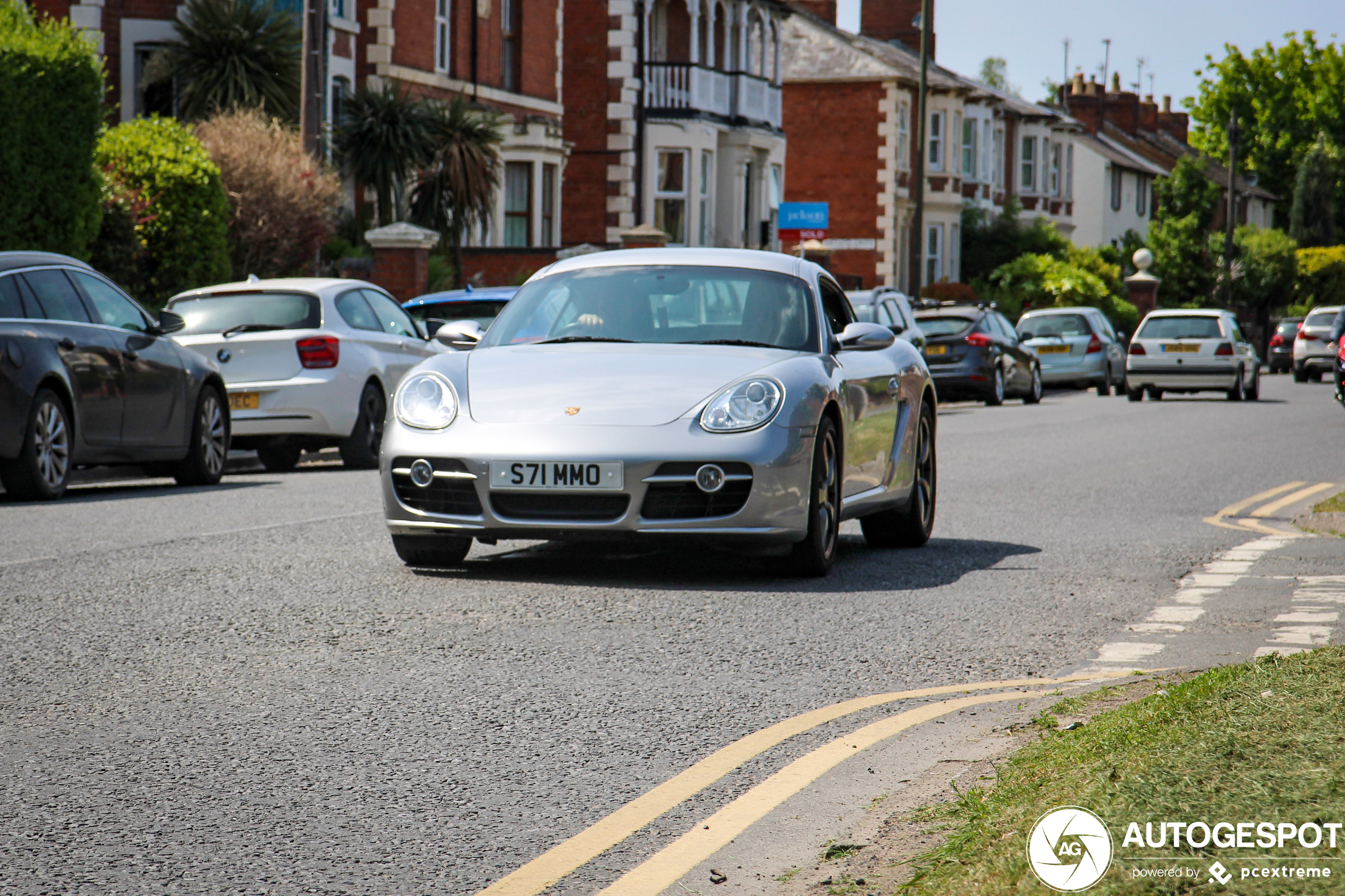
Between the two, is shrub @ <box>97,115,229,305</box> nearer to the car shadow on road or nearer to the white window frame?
the car shadow on road

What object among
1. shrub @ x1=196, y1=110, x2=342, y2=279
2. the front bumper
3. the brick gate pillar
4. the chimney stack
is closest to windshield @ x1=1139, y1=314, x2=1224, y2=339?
the brick gate pillar

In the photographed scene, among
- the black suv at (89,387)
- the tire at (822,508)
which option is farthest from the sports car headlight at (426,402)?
the black suv at (89,387)

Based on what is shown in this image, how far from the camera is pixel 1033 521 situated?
37.3ft

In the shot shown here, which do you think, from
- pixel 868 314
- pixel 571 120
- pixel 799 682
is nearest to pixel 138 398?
pixel 799 682

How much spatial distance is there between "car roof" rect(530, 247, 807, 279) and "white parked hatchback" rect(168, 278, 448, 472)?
6.24 metres

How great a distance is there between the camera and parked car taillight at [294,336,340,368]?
50.4 ft

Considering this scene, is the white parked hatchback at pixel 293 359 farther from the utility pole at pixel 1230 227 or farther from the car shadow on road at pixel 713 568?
the utility pole at pixel 1230 227

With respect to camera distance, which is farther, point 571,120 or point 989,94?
point 989,94

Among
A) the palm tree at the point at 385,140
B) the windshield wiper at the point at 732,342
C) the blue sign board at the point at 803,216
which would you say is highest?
the palm tree at the point at 385,140

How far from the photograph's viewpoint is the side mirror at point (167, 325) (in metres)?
13.0

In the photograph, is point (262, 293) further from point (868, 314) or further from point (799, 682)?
point (799, 682)

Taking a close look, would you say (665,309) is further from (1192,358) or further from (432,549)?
(1192,358)

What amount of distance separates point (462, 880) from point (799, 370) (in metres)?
4.79

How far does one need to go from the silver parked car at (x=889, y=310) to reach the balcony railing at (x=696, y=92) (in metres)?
21.5
